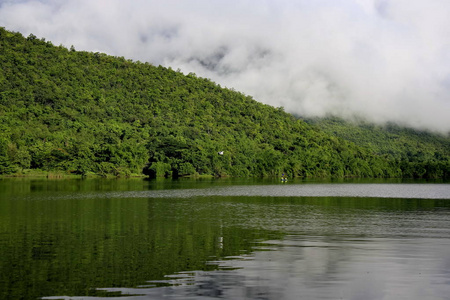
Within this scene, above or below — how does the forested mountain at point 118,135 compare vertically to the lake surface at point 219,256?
above

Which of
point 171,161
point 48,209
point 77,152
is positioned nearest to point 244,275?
point 48,209

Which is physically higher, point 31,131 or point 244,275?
point 31,131

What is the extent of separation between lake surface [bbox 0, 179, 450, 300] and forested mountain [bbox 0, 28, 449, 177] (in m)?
85.9

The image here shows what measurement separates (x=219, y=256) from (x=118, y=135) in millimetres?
130674

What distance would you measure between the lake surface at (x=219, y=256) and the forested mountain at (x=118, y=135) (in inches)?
3383

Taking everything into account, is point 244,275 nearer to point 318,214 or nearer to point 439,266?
point 439,266

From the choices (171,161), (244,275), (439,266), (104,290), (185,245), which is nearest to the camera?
(104,290)

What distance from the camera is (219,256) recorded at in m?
20.8

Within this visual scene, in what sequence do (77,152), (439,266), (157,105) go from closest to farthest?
(439,266), (77,152), (157,105)

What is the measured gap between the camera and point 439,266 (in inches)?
742

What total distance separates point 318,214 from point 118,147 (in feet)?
313

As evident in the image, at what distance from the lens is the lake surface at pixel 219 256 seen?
606 inches

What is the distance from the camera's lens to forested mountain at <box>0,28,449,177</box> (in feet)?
395

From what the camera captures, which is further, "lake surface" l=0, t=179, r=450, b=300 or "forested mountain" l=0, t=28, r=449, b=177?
"forested mountain" l=0, t=28, r=449, b=177
